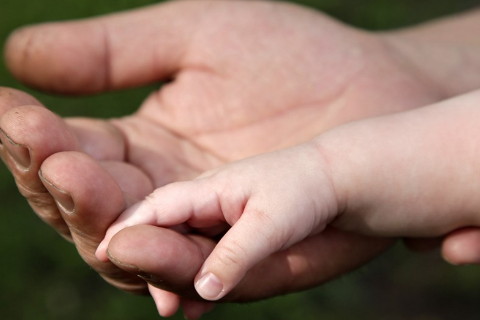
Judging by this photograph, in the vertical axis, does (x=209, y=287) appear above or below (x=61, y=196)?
below

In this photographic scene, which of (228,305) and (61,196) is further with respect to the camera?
(228,305)

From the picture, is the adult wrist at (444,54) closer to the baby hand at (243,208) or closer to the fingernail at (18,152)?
the baby hand at (243,208)

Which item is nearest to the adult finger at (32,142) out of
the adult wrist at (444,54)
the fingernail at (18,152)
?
the fingernail at (18,152)

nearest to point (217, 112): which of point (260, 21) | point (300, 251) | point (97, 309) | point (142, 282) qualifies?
point (260, 21)

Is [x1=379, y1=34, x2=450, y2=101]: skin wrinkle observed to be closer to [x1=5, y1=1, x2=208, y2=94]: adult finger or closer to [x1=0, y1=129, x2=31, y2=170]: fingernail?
[x1=5, y1=1, x2=208, y2=94]: adult finger

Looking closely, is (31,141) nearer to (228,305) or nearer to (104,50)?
(104,50)

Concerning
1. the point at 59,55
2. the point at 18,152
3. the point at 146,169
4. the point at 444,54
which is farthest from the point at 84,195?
the point at 444,54

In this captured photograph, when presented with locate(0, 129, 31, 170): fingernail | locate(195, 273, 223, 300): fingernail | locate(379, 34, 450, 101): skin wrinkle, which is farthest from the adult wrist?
locate(0, 129, 31, 170): fingernail
